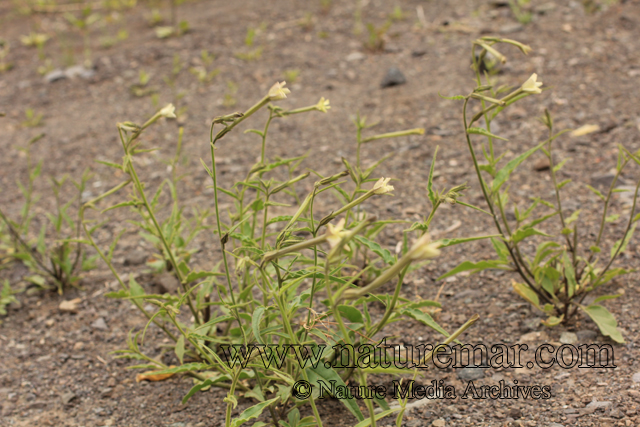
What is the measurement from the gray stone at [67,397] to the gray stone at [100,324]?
34cm

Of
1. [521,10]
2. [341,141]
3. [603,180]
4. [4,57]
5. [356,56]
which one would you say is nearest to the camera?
[603,180]

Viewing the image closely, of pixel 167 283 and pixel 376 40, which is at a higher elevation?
pixel 376 40

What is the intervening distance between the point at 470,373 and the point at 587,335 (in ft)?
1.39

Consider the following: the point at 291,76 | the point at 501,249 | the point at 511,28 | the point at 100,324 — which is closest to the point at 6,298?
the point at 100,324

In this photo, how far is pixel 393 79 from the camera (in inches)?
143

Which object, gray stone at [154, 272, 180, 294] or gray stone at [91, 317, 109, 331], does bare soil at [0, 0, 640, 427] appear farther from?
gray stone at [154, 272, 180, 294]

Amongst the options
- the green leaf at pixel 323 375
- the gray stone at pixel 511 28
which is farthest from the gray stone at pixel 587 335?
the gray stone at pixel 511 28

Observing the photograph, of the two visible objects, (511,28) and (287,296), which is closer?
(287,296)

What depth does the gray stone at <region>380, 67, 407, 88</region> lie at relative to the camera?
3631mm

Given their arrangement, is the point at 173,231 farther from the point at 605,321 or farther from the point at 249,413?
the point at 605,321

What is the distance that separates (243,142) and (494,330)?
6.50ft

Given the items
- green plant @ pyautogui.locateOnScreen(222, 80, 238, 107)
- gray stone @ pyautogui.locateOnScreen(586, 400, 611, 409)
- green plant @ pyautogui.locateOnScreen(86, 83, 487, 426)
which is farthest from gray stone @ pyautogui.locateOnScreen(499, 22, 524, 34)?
gray stone @ pyautogui.locateOnScreen(586, 400, 611, 409)

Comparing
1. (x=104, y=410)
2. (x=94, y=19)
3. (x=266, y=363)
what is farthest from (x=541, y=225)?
(x=94, y=19)

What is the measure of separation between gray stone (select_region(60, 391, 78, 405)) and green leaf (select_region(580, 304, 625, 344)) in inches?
67.1
